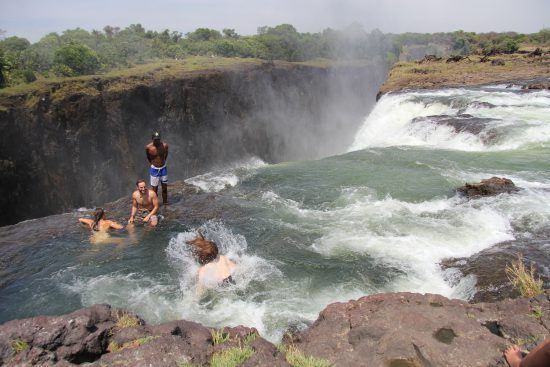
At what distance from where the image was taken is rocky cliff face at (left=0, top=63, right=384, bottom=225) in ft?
62.1

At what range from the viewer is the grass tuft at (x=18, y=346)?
3793 mm

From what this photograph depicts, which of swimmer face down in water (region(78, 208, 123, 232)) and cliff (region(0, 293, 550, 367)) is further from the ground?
cliff (region(0, 293, 550, 367))

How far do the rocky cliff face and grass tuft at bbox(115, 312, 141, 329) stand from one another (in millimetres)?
16862

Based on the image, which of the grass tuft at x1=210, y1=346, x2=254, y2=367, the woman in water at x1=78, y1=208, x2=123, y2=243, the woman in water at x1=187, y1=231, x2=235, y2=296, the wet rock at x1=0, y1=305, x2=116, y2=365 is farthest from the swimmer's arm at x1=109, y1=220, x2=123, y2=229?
the grass tuft at x1=210, y1=346, x2=254, y2=367

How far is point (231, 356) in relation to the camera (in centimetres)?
360

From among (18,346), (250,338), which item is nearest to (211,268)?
(250,338)

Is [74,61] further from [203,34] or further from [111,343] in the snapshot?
[203,34]

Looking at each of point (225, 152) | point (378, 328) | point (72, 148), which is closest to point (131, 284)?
point (378, 328)

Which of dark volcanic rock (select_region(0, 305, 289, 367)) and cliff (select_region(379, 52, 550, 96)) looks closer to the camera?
dark volcanic rock (select_region(0, 305, 289, 367))

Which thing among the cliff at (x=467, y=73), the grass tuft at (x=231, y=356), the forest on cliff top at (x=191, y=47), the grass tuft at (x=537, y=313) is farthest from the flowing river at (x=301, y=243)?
the forest on cliff top at (x=191, y=47)

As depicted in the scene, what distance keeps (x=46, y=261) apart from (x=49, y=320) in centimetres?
397

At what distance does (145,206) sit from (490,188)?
7972 mm

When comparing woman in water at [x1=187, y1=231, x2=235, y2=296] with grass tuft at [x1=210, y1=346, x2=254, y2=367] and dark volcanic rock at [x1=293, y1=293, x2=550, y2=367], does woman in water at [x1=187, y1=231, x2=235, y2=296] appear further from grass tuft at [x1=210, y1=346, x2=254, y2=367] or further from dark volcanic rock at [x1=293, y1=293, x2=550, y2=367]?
grass tuft at [x1=210, y1=346, x2=254, y2=367]

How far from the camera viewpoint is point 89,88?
72.6 ft
